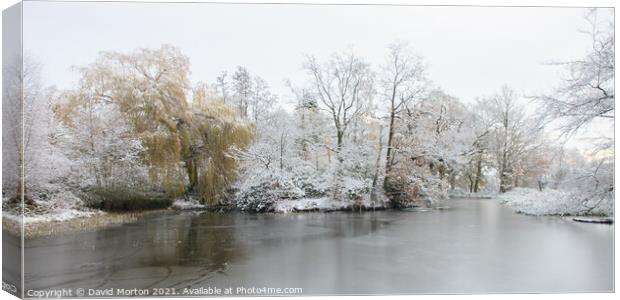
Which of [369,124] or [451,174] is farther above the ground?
[369,124]

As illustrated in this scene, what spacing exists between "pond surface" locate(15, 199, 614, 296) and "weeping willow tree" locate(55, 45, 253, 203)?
659mm

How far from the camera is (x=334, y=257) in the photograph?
5.45 m

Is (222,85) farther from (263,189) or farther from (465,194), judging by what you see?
(465,194)

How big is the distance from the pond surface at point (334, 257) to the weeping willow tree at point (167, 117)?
66 centimetres

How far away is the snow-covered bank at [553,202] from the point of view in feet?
18.7

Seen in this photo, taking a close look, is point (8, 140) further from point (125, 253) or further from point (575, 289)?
point (575, 289)

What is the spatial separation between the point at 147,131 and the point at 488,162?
515 cm

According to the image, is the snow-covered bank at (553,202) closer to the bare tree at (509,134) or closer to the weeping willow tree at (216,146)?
the bare tree at (509,134)

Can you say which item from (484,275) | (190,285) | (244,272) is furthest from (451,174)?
(190,285)

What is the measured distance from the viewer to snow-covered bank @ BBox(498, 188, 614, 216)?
5715mm

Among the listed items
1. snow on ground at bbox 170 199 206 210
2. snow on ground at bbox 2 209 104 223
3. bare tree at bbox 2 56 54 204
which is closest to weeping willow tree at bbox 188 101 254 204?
snow on ground at bbox 170 199 206 210

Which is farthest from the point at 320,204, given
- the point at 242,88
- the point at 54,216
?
the point at 54,216

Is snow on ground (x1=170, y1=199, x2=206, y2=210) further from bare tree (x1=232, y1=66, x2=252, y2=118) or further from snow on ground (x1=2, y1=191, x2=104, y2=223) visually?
bare tree (x1=232, y1=66, x2=252, y2=118)

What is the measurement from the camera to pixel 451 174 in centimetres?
749
